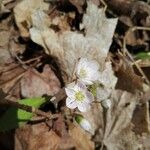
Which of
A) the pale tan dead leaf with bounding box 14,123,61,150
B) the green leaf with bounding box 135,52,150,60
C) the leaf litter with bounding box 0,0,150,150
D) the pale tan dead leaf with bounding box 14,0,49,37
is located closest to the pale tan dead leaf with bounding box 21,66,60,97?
the leaf litter with bounding box 0,0,150,150

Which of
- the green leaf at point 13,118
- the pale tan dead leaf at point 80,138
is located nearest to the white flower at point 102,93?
the pale tan dead leaf at point 80,138

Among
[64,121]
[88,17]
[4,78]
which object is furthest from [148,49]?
[4,78]

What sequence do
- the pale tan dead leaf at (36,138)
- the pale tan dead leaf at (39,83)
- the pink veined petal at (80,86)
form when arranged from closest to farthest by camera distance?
the pink veined petal at (80,86), the pale tan dead leaf at (36,138), the pale tan dead leaf at (39,83)

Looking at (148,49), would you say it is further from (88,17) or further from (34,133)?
(34,133)

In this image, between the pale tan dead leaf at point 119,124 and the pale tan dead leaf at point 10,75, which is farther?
the pale tan dead leaf at point 119,124

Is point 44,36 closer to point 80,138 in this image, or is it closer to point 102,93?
point 102,93

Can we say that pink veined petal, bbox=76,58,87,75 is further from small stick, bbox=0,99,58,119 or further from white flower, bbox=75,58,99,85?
small stick, bbox=0,99,58,119

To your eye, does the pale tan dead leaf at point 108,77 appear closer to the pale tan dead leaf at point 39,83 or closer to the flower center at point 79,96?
the pale tan dead leaf at point 39,83

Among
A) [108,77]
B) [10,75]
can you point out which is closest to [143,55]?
[108,77]
